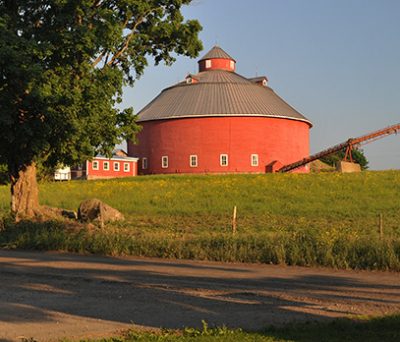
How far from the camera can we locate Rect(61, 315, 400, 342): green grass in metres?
7.04

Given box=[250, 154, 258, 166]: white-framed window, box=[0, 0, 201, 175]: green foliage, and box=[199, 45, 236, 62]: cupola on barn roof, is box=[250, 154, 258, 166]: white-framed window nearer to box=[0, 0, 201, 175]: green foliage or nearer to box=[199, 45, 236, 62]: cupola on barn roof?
box=[199, 45, 236, 62]: cupola on barn roof

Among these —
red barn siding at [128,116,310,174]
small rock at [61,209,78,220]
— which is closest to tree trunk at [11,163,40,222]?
small rock at [61,209,78,220]

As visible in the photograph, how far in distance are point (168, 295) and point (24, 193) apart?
48.0ft

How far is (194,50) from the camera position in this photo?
25.3 metres

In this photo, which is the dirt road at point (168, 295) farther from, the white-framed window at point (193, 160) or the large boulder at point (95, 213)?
the white-framed window at point (193, 160)

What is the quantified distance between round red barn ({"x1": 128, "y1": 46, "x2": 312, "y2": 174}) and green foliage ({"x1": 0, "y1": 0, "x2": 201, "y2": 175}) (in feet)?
132

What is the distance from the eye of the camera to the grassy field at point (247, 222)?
15445 mm

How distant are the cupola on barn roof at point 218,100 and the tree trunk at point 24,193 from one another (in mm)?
42937

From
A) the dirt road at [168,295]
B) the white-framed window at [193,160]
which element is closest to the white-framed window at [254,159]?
the white-framed window at [193,160]

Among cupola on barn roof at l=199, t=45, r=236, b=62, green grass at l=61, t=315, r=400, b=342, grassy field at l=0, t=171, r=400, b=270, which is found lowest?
green grass at l=61, t=315, r=400, b=342

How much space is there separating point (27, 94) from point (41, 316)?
13159 mm

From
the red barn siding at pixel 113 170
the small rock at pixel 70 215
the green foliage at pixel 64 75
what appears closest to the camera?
the green foliage at pixel 64 75

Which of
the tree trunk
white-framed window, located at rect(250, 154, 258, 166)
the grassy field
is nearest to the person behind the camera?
the grassy field

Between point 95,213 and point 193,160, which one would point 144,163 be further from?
point 95,213
